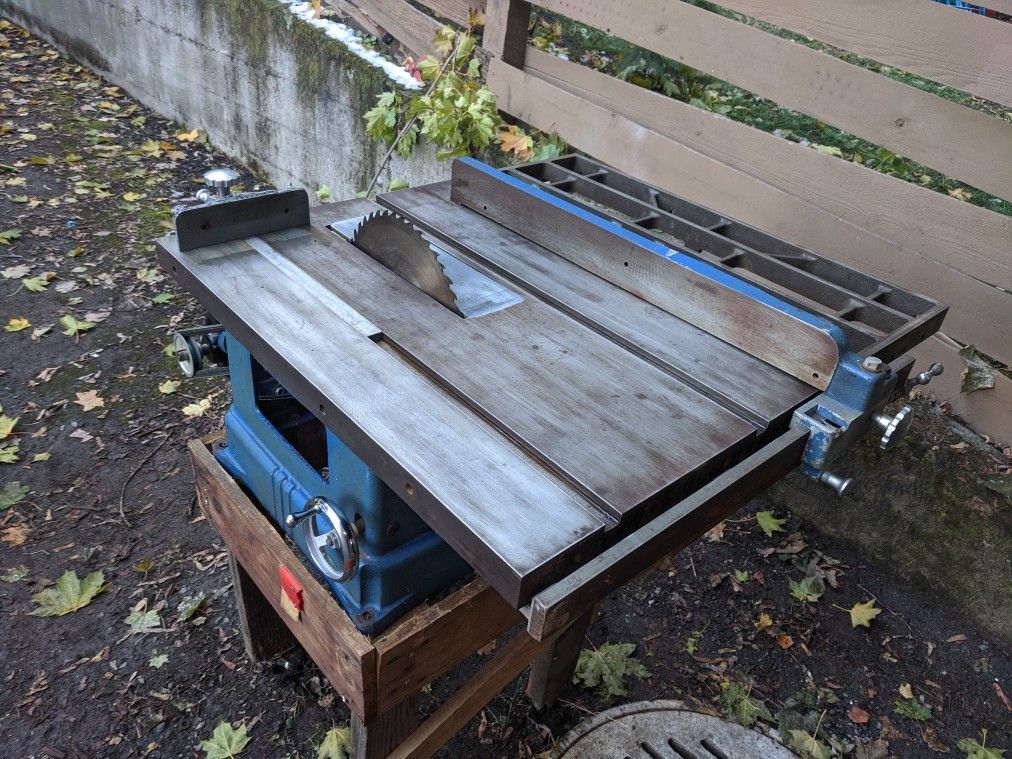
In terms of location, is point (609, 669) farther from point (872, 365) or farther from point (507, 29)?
point (507, 29)

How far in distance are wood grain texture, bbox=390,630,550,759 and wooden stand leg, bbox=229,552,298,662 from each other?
2.32 feet

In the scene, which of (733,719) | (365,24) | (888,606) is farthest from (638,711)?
(365,24)

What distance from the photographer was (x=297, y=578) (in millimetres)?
1685

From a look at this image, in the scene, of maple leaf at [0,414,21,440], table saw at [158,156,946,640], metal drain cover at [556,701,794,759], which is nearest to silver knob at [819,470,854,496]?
table saw at [158,156,946,640]

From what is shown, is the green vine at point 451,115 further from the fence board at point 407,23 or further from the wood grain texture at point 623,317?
the wood grain texture at point 623,317

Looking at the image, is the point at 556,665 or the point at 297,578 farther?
the point at 556,665

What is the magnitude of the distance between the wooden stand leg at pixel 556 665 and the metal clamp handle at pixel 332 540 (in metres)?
0.98

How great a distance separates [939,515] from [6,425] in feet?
12.8

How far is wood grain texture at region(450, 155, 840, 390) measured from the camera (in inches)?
63.6

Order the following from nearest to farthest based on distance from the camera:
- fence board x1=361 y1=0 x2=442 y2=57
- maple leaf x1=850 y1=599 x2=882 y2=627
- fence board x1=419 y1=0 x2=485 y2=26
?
maple leaf x1=850 y1=599 x2=882 y2=627
fence board x1=419 y1=0 x2=485 y2=26
fence board x1=361 y1=0 x2=442 y2=57

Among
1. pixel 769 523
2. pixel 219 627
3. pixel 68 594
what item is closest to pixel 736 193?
pixel 769 523

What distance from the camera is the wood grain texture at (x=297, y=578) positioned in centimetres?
155

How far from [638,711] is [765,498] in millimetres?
1273

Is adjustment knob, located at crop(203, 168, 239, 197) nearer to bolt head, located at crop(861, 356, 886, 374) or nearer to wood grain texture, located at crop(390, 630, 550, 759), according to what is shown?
wood grain texture, located at crop(390, 630, 550, 759)
